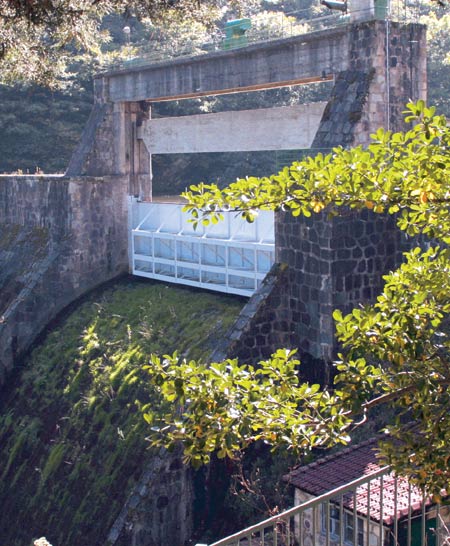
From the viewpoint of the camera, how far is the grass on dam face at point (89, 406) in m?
13.3

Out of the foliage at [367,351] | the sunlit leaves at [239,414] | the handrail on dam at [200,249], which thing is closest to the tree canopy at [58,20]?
the handrail on dam at [200,249]

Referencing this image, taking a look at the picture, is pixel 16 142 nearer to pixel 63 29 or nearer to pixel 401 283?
pixel 63 29

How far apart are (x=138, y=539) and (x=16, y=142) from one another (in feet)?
75.1

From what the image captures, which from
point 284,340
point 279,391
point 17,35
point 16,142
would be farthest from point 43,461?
point 16,142

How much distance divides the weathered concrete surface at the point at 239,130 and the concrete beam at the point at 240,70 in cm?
55

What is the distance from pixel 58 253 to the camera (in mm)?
19250

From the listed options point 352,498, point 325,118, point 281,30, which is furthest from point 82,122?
point 352,498

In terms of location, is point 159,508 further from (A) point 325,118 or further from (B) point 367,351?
(B) point 367,351

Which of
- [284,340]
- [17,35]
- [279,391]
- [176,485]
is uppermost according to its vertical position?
[17,35]

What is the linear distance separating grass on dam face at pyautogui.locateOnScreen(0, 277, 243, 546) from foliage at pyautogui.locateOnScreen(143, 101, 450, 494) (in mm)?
8128

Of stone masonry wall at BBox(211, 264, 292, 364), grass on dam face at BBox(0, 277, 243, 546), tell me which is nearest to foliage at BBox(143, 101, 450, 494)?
stone masonry wall at BBox(211, 264, 292, 364)

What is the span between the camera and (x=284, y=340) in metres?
13.3

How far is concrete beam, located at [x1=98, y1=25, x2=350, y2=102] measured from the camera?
14.4 metres

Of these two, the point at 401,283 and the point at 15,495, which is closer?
the point at 401,283
